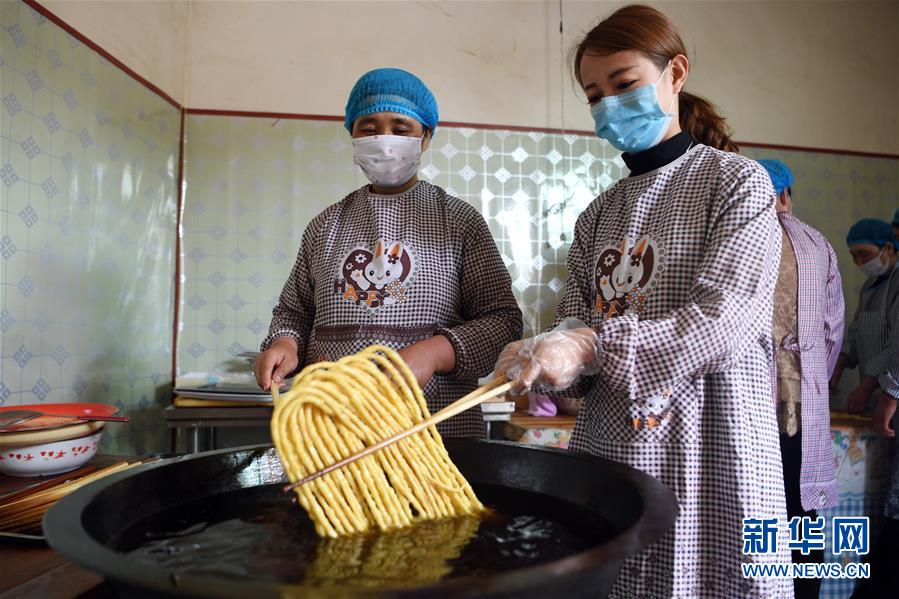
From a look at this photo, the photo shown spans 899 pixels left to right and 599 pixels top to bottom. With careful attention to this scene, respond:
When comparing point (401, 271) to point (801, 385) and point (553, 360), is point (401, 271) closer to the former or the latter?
point (553, 360)

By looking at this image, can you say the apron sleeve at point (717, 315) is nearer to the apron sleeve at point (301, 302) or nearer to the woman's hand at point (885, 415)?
the apron sleeve at point (301, 302)

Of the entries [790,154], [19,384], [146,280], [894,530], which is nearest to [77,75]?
[146,280]

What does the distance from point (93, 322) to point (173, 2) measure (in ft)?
5.56

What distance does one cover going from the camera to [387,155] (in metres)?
1.92

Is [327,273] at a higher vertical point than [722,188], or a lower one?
lower

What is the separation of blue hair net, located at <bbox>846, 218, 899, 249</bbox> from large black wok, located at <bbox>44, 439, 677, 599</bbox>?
11.3ft

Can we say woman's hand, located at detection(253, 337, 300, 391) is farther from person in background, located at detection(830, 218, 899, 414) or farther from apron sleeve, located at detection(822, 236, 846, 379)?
person in background, located at detection(830, 218, 899, 414)

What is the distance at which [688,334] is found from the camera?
47.9 inches

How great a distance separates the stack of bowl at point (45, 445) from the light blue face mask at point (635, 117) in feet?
4.50

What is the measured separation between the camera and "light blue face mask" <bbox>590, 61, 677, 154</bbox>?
5.02 ft

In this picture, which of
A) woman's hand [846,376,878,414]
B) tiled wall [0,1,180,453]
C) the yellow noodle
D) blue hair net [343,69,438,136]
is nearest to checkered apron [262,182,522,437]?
blue hair net [343,69,438,136]

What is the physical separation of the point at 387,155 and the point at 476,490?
0.99 meters

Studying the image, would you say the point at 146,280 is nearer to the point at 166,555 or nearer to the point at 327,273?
the point at 327,273

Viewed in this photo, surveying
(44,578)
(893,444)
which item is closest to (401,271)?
(44,578)
